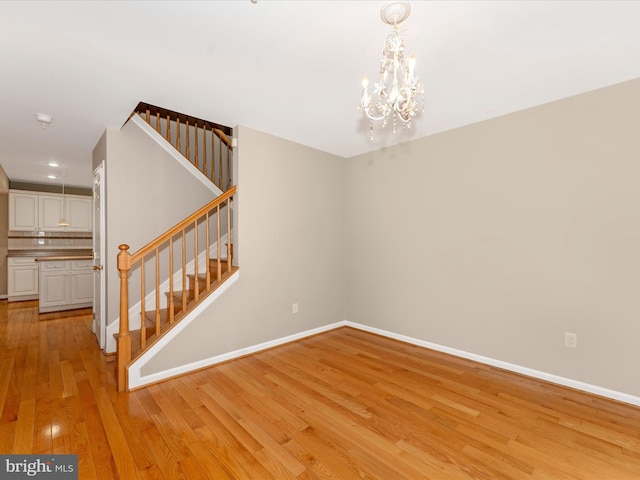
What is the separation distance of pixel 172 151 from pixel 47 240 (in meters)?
4.99

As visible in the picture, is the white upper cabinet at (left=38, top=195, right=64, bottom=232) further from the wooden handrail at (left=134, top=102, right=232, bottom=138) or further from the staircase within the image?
the wooden handrail at (left=134, top=102, right=232, bottom=138)

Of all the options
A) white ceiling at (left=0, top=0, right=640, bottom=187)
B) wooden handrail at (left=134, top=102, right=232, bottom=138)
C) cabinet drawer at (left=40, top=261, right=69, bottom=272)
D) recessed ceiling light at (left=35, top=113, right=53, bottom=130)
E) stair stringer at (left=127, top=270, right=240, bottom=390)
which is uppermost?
wooden handrail at (left=134, top=102, right=232, bottom=138)

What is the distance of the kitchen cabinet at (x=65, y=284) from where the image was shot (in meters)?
4.99

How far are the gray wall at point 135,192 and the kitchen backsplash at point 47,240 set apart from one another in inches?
157

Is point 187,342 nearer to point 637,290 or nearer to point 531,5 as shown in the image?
point 531,5

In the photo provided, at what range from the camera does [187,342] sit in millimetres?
2832

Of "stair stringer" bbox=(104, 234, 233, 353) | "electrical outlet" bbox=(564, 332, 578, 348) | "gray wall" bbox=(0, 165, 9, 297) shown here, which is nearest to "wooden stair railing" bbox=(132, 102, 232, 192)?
"stair stringer" bbox=(104, 234, 233, 353)

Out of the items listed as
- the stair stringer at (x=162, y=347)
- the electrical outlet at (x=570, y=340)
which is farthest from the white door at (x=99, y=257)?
the electrical outlet at (x=570, y=340)

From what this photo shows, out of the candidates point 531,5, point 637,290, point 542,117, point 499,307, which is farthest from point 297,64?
point 637,290

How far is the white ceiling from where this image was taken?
1.62 meters

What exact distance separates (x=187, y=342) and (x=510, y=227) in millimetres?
3202

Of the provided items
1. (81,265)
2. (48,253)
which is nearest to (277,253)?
(81,265)

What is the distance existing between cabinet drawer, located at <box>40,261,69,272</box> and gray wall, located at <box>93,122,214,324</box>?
2.45 m

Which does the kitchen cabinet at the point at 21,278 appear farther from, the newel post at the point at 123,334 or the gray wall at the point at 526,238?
the gray wall at the point at 526,238
